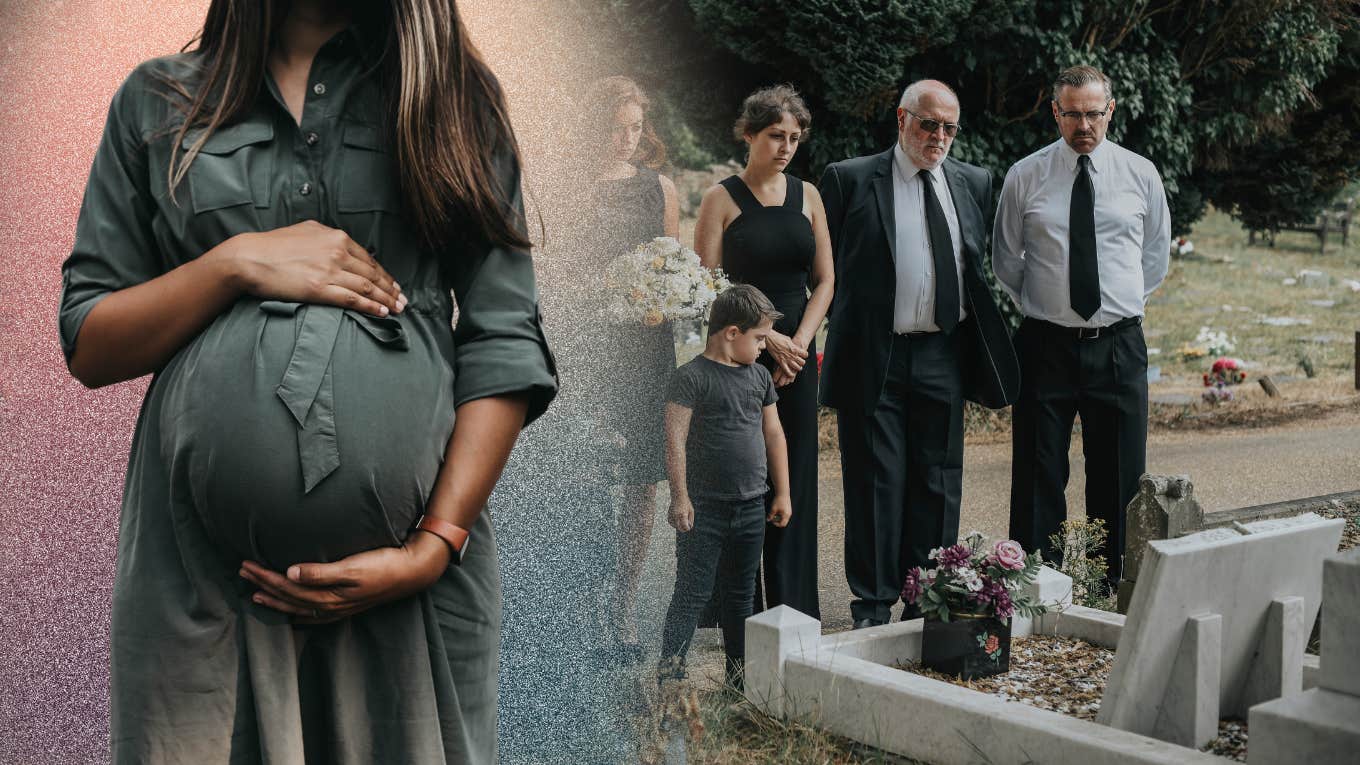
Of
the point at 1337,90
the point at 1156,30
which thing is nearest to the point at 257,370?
the point at 1156,30

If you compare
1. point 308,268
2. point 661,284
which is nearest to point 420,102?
point 308,268

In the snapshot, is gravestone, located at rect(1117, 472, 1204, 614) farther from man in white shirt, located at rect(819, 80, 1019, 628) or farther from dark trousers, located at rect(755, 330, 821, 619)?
dark trousers, located at rect(755, 330, 821, 619)

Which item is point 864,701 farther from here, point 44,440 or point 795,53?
point 795,53

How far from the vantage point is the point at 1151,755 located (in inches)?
133

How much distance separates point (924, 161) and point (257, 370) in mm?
3858

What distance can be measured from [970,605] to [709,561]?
35.5 inches

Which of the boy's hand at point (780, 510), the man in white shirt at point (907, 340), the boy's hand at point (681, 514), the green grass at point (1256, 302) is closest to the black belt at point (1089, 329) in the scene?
the man in white shirt at point (907, 340)

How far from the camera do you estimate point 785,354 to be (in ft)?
14.8

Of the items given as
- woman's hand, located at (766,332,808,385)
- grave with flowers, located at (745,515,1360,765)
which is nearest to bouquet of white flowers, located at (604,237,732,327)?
woman's hand, located at (766,332,808,385)

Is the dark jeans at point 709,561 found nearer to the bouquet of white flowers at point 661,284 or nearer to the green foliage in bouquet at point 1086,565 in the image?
the bouquet of white flowers at point 661,284

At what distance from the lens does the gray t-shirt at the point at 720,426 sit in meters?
4.27

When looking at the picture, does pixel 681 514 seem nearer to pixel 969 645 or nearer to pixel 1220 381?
pixel 969 645

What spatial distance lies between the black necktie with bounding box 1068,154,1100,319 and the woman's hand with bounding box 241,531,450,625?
437cm

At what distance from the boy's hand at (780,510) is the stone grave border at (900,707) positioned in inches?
15.2
